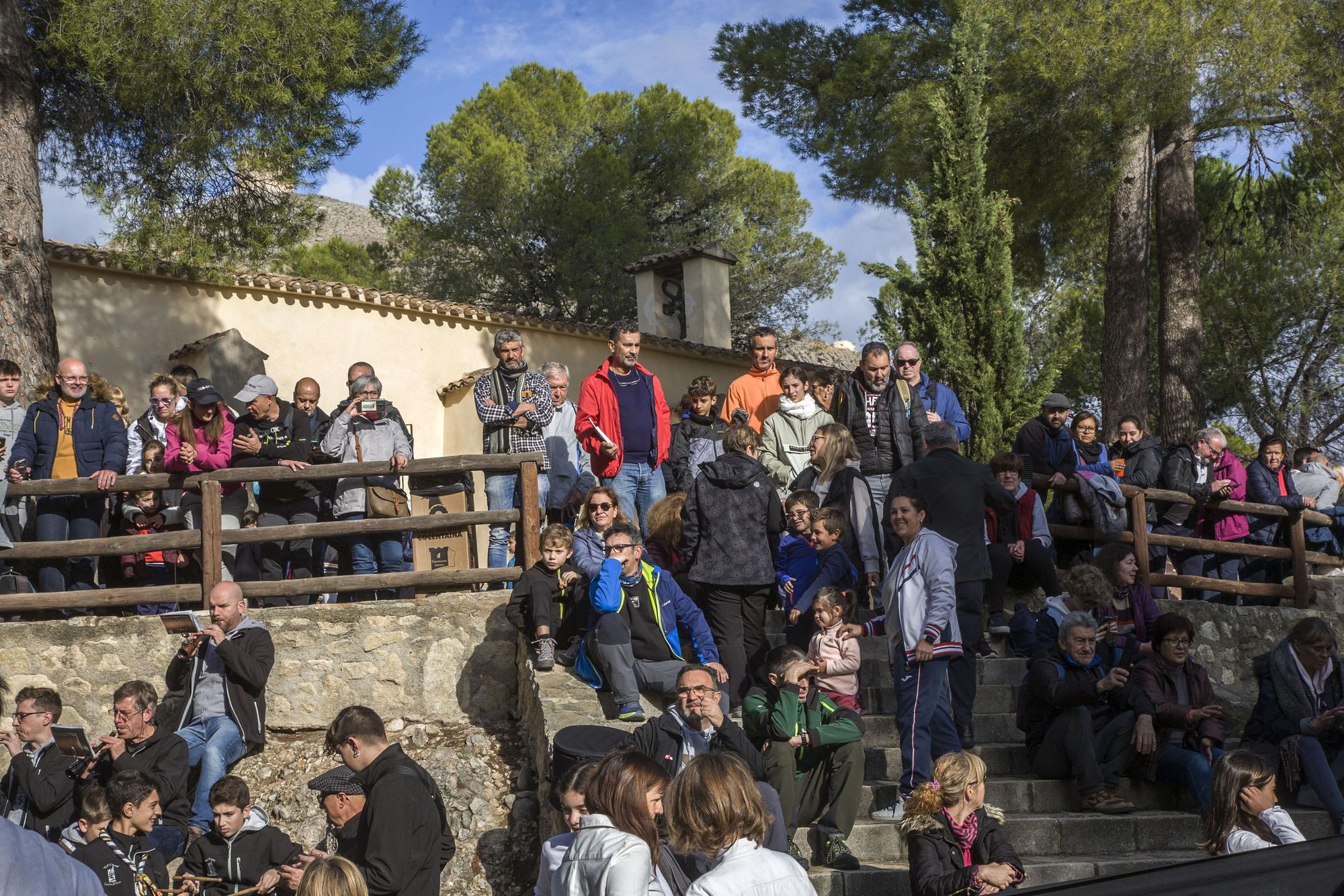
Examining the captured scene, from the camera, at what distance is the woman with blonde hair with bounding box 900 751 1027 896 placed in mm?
4902

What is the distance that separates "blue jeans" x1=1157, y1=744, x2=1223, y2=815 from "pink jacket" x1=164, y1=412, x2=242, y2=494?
587cm

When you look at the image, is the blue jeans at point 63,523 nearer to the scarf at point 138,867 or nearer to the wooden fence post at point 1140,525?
the scarf at point 138,867

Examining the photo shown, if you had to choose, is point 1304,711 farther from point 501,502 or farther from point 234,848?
point 234,848

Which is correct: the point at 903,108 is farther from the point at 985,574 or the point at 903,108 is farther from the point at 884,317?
the point at 985,574

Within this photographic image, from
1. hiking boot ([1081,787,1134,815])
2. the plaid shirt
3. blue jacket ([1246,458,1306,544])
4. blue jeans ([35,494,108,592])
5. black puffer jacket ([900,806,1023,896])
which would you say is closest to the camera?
black puffer jacket ([900,806,1023,896])

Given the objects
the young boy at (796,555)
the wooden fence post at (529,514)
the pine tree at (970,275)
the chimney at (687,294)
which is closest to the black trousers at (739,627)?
the young boy at (796,555)

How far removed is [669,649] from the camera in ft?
23.2

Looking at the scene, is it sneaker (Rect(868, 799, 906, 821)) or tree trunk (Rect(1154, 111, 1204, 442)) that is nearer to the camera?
sneaker (Rect(868, 799, 906, 821))

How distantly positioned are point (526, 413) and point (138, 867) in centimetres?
409

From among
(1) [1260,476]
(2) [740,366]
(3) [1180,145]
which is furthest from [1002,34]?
(2) [740,366]

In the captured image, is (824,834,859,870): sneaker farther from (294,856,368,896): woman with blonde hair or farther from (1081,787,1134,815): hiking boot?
(294,856,368,896): woman with blonde hair

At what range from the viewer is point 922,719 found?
6.20 m

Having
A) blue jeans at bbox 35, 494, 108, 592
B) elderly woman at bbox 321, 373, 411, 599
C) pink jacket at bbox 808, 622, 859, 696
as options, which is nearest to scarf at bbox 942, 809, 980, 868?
pink jacket at bbox 808, 622, 859, 696

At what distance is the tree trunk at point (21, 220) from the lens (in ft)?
33.6
